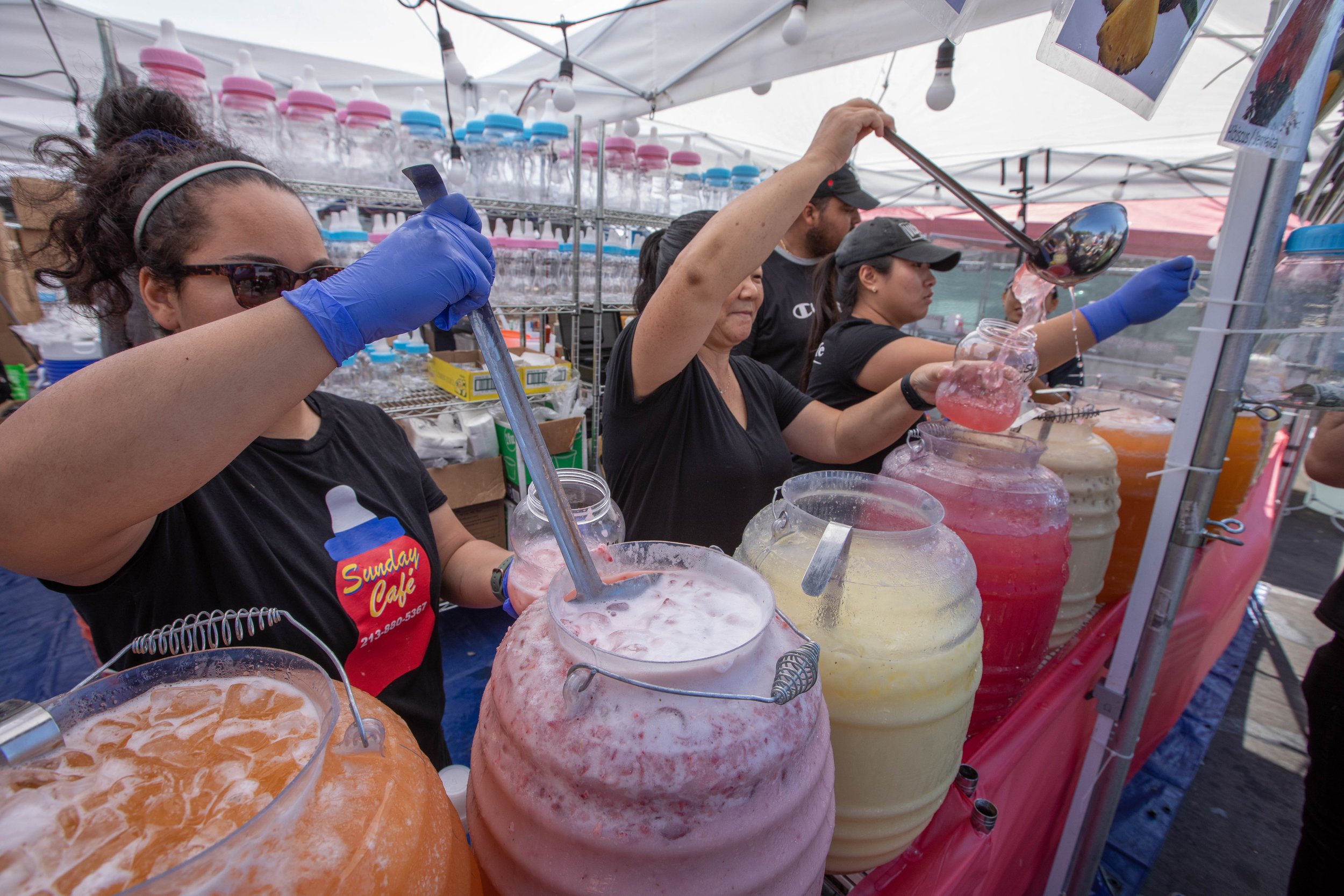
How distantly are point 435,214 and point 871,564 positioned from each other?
0.87 meters

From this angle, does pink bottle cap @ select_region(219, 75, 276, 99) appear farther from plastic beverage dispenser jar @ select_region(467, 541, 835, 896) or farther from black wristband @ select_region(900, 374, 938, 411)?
plastic beverage dispenser jar @ select_region(467, 541, 835, 896)

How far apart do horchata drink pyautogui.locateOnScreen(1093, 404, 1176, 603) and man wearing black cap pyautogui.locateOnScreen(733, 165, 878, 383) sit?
1.54 m

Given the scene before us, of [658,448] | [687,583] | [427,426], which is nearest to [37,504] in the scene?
[687,583]

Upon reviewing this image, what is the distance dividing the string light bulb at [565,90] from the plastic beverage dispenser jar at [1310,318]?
3.74m

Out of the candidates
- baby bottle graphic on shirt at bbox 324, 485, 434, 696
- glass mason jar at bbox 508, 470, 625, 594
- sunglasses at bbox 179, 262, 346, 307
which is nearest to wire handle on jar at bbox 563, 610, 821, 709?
glass mason jar at bbox 508, 470, 625, 594

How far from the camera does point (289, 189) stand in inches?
46.1

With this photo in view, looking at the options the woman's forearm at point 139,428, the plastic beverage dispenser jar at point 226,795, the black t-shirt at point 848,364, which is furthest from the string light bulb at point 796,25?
the plastic beverage dispenser jar at point 226,795

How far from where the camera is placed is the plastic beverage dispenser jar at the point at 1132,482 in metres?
1.71

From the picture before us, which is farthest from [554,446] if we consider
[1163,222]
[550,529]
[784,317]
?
[1163,222]

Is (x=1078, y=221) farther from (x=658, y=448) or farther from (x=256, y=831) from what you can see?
(x=256, y=831)

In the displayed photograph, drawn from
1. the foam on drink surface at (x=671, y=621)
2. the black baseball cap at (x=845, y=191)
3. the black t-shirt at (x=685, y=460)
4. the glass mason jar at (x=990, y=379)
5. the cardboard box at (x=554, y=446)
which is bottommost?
the cardboard box at (x=554, y=446)

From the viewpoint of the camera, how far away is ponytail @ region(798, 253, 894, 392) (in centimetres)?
250

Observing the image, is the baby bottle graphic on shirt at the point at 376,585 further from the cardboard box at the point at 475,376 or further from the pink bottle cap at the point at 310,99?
the pink bottle cap at the point at 310,99

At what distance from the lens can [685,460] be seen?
1.66 meters
